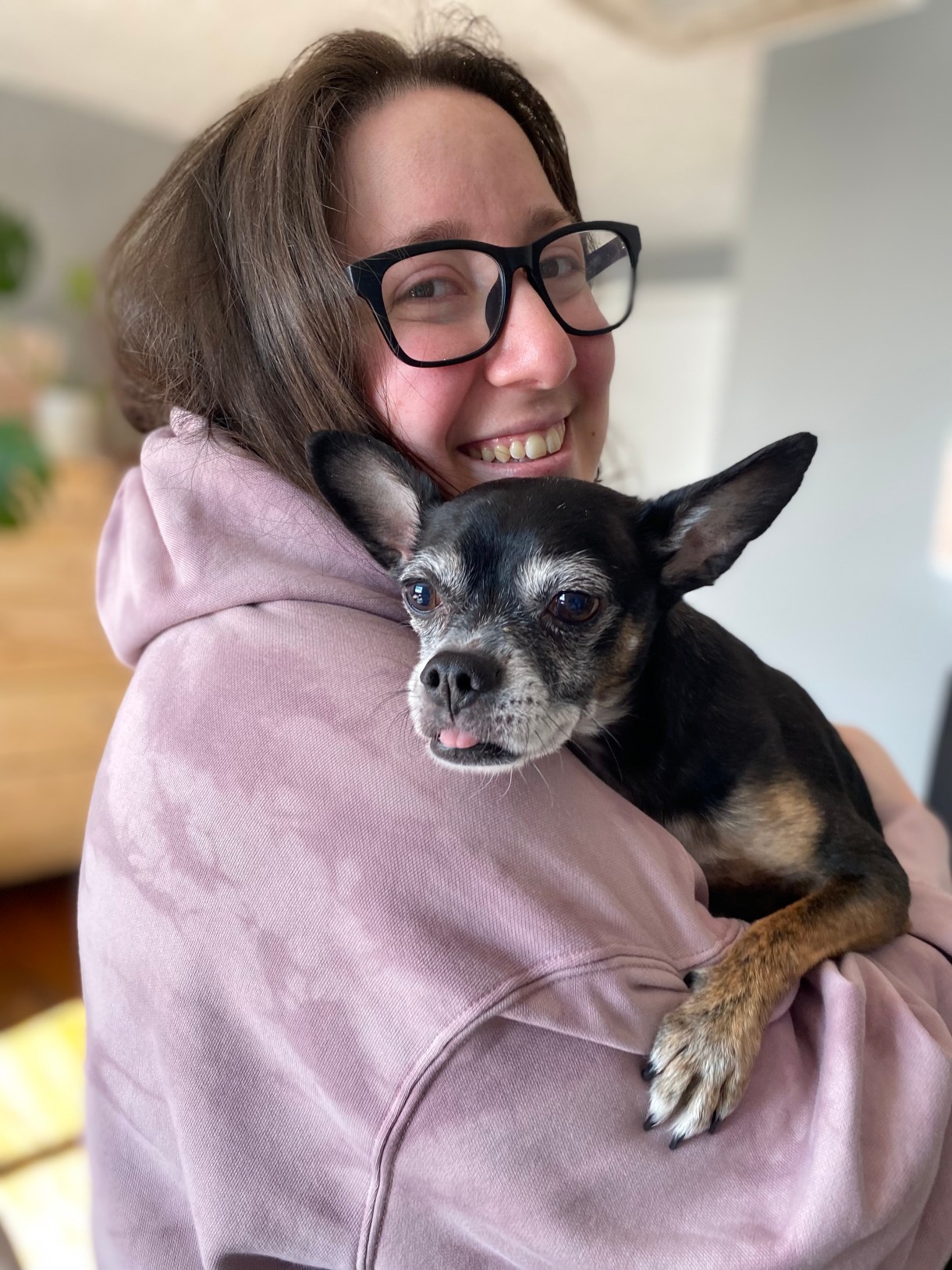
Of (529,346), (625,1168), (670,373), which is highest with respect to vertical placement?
(529,346)

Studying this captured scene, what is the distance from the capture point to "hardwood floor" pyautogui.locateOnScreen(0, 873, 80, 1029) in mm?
3238

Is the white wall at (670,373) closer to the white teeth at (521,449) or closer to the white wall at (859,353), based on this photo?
the white wall at (859,353)

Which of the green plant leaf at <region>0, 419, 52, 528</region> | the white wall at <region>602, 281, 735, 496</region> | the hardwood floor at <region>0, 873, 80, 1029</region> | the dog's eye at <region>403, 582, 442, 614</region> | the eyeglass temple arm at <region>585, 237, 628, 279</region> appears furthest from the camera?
the white wall at <region>602, 281, 735, 496</region>

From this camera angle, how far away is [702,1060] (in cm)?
84

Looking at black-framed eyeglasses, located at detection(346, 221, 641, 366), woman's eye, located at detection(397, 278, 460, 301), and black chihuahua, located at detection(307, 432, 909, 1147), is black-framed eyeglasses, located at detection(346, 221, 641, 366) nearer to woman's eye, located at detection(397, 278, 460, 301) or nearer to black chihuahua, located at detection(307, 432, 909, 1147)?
woman's eye, located at detection(397, 278, 460, 301)

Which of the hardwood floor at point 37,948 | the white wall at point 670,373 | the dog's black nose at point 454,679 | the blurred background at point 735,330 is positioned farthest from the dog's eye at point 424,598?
the white wall at point 670,373

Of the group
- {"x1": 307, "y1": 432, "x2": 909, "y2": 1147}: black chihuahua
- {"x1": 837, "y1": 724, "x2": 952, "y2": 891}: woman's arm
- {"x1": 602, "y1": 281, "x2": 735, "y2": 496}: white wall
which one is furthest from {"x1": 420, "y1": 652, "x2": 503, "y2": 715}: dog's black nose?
{"x1": 602, "y1": 281, "x2": 735, "y2": 496}: white wall

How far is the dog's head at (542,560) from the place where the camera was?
1.11 meters

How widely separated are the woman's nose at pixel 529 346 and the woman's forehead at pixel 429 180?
0.09 metres

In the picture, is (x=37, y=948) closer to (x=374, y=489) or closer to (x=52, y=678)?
(x=52, y=678)

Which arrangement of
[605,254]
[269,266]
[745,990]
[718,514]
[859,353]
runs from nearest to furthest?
[745,990] → [269,266] → [718,514] → [605,254] → [859,353]

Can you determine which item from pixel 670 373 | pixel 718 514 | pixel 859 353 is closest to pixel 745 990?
pixel 718 514

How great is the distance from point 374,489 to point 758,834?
0.70 m

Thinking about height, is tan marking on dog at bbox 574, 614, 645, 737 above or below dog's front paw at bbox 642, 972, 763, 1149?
above
